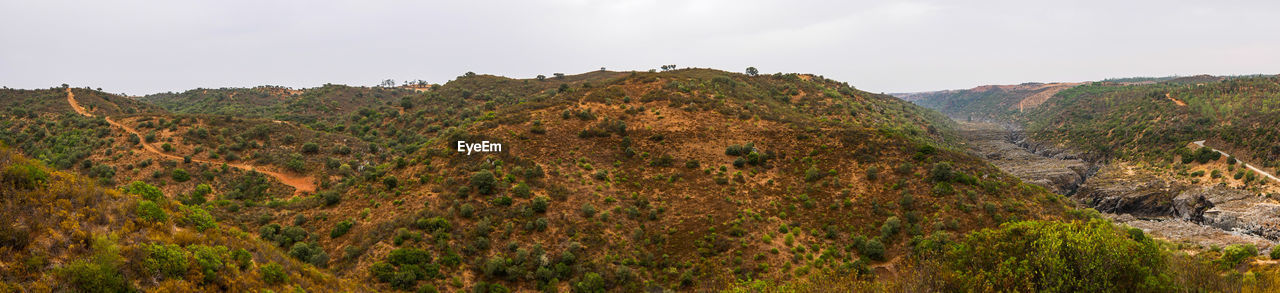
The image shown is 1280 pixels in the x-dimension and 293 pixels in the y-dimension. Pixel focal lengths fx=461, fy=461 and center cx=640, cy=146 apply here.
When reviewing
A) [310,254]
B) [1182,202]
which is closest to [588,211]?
[310,254]

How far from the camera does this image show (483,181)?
43.0m

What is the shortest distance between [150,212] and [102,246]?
4.96m

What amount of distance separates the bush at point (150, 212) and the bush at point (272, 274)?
4.42 m

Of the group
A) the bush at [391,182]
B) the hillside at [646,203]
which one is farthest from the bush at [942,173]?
the bush at [391,182]

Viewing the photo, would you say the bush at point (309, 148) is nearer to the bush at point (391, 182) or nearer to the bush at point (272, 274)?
the bush at point (391, 182)

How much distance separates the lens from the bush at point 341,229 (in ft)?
124

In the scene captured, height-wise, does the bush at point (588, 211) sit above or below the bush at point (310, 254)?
above

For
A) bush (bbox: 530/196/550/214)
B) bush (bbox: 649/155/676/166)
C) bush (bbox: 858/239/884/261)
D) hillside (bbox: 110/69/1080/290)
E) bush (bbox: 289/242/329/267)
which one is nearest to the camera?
bush (bbox: 289/242/329/267)

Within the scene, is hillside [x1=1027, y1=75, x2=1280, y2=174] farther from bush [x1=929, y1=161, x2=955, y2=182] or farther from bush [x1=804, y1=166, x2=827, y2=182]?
bush [x1=804, y1=166, x2=827, y2=182]

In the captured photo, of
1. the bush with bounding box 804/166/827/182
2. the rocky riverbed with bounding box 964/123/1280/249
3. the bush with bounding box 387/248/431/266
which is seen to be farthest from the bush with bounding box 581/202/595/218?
the rocky riverbed with bounding box 964/123/1280/249

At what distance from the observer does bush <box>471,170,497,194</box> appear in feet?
141

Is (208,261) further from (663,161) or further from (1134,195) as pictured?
(1134,195)

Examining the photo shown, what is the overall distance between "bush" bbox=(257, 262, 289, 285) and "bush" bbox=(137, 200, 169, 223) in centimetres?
442

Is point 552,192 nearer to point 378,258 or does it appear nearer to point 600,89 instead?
point 378,258
